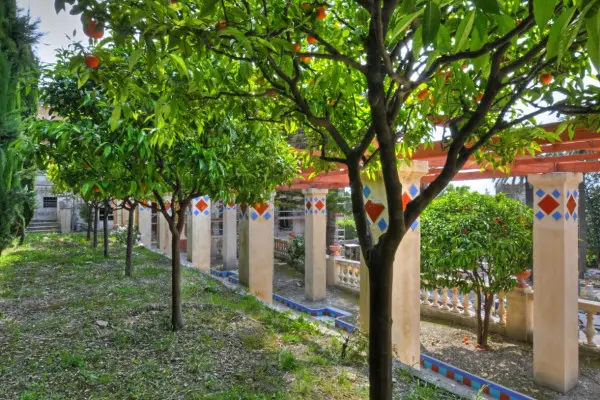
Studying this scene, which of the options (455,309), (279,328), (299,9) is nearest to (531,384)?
(455,309)

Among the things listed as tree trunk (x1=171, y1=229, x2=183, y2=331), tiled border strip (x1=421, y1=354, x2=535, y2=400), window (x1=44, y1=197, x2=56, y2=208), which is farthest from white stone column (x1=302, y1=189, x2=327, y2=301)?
window (x1=44, y1=197, x2=56, y2=208)

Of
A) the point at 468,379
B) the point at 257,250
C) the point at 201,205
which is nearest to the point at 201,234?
the point at 201,205

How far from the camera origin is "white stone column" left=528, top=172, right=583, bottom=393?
4434mm

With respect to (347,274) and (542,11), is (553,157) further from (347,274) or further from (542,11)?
(347,274)

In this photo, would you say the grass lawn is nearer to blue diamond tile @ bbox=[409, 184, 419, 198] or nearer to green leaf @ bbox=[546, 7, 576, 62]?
blue diamond tile @ bbox=[409, 184, 419, 198]

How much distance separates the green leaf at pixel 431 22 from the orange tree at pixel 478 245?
17.0 feet

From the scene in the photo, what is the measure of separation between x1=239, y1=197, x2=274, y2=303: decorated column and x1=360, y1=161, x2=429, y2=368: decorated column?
12.2 ft

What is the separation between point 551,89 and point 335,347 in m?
2.63

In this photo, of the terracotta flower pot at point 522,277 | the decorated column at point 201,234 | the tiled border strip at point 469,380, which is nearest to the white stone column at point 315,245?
the decorated column at point 201,234

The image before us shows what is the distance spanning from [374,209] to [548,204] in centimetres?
215

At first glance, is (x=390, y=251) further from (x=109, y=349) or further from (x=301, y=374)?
(x=109, y=349)

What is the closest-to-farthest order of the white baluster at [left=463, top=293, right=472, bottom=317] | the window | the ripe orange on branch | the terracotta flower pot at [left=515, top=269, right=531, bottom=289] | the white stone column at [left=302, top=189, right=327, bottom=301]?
the ripe orange on branch
the terracotta flower pot at [left=515, top=269, right=531, bottom=289]
the white baluster at [left=463, top=293, right=472, bottom=317]
the white stone column at [left=302, top=189, right=327, bottom=301]
the window

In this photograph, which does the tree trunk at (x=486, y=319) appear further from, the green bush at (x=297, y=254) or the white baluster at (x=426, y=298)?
the green bush at (x=297, y=254)

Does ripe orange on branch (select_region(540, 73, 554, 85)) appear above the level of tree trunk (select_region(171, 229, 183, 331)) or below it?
above
